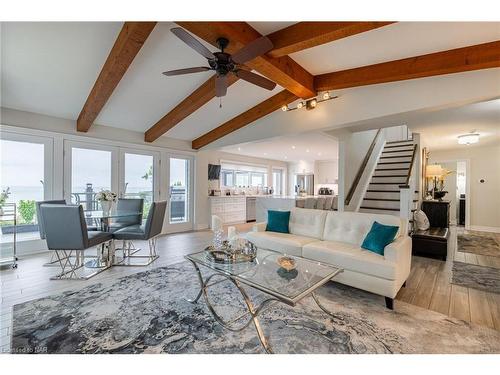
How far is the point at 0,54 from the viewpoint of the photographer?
281cm

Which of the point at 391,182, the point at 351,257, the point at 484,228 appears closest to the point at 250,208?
the point at 391,182

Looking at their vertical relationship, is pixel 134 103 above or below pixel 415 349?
above

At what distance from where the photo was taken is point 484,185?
661 centimetres

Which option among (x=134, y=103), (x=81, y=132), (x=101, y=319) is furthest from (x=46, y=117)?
(x=101, y=319)

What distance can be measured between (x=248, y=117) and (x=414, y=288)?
4234 millimetres

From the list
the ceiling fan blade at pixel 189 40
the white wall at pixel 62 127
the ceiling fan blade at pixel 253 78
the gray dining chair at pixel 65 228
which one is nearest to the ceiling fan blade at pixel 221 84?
the ceiling fan blade at pixel 253 78

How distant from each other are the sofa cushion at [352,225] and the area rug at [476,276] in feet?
3.82

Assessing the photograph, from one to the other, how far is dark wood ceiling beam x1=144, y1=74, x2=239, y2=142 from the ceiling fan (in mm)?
884

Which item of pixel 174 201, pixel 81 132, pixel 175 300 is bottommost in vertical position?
pixel 175 300

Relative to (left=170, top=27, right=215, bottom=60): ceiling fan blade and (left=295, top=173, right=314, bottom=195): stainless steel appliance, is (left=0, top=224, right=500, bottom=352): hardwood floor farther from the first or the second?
(left=295, top=173, right=314, bottom=195): stainless steel appliance

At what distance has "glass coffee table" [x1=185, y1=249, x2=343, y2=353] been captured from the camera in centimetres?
174

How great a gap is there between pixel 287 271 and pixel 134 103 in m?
4.04

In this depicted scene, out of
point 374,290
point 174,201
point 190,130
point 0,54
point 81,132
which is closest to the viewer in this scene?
point 374,290
